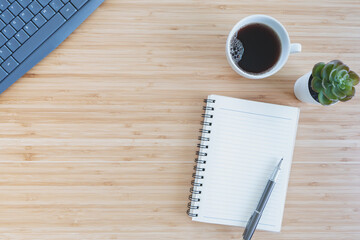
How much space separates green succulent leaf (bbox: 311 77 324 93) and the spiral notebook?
0.29 feet

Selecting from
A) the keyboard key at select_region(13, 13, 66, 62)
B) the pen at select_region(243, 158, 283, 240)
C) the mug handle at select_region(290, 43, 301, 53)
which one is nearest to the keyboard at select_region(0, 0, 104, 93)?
the keyboard key at select_region(13, 13, 66, 62)

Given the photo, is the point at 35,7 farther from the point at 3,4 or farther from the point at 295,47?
the point at 295,47

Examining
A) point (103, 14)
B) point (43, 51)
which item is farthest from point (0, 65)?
point (103, 14)

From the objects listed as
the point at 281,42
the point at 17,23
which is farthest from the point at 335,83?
the point at 17,23

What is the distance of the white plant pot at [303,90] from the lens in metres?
0.69

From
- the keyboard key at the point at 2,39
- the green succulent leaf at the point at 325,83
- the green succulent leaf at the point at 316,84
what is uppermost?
the keyboard key at the point at 2,39

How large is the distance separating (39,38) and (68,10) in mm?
85

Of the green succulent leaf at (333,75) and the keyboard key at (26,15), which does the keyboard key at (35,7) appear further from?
the green succulent leaf at (333,75)

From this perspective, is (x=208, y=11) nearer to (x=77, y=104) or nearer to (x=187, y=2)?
(x=187, y=2)

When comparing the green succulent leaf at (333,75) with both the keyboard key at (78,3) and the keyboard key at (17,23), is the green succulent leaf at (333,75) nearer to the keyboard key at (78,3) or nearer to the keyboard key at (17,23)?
the keyboard key at (78,3)

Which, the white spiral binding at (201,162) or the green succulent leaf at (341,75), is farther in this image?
the white spiral binding at (201,162)

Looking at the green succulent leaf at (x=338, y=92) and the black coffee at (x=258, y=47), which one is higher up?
the black coffee at (x=258, y=47)

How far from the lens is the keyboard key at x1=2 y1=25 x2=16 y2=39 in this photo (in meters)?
0.69

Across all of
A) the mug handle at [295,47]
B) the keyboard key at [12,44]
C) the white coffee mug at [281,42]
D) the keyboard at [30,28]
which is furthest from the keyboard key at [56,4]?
the mug handle at [295,47]
